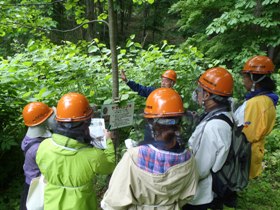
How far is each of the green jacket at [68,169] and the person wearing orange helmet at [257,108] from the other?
173 cm

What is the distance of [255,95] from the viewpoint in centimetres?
319

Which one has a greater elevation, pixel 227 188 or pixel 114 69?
pixel 114 69

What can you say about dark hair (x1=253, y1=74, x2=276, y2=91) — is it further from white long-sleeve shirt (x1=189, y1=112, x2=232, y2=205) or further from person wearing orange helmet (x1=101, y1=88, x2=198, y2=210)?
person wearing orange helmet (x1=101, y1=88, x2=198, y2=210)

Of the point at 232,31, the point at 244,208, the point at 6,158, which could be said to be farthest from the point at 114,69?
the point at 232,31

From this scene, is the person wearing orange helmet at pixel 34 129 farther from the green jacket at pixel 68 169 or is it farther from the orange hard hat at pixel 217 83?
the orange hard hat at pixel 217 83

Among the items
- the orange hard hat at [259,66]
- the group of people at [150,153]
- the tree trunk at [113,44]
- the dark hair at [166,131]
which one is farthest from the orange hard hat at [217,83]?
the tree trunk at [113,44]

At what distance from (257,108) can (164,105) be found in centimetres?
160

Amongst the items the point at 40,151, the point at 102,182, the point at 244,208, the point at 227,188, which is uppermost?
the point at 40,151

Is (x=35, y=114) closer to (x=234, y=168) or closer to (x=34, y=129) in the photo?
(x=34, y=129)

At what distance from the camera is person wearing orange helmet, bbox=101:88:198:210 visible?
187 cm

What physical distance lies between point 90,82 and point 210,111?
2600 mm

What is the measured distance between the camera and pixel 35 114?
8.91ft

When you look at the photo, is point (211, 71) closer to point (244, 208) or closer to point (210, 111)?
point (210, 111)

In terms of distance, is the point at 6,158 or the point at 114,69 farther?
the point at 6,158
